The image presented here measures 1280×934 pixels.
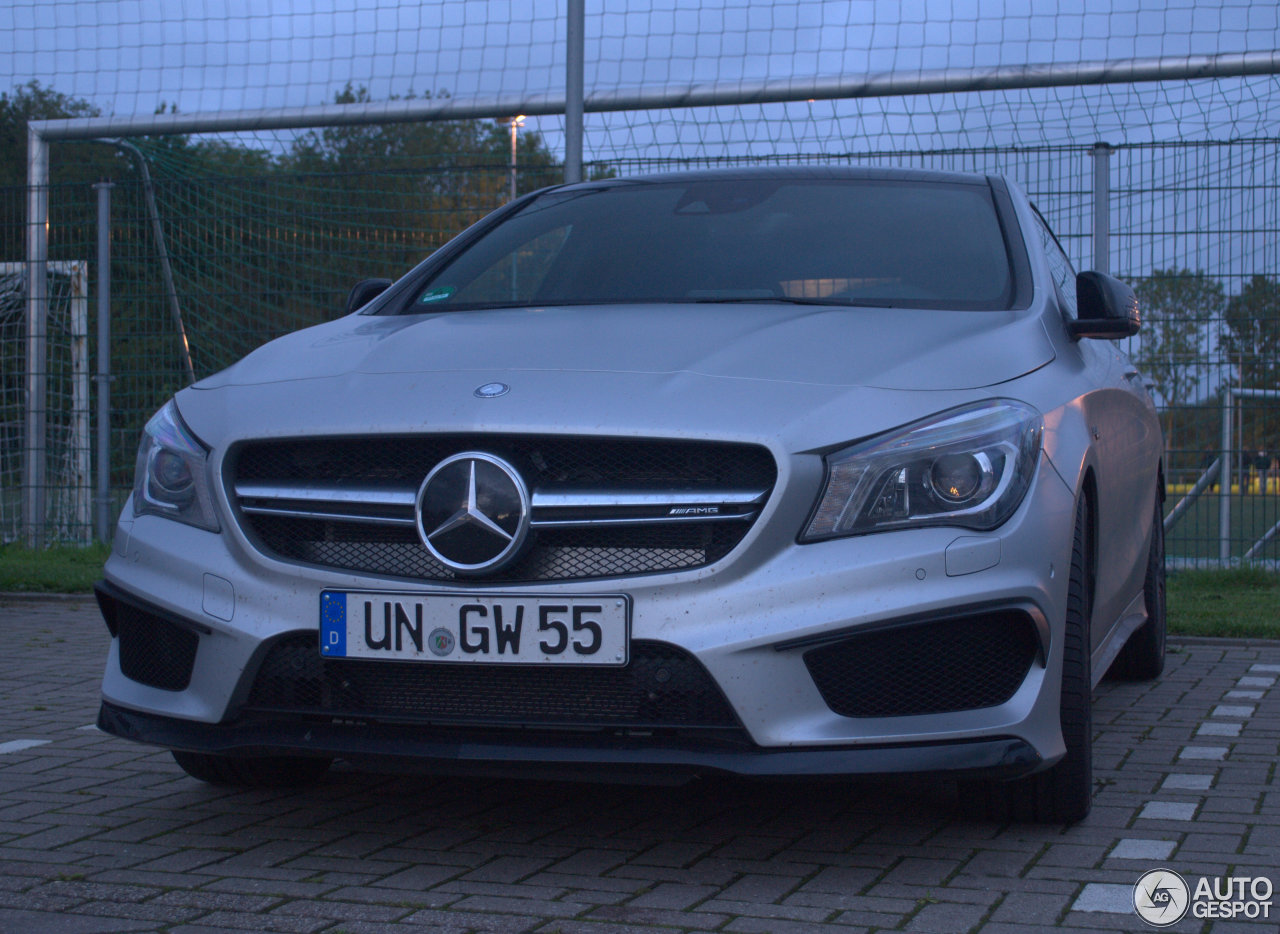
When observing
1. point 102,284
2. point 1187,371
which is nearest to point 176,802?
point 1187,371

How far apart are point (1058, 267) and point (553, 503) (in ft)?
8.23

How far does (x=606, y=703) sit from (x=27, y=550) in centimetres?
829

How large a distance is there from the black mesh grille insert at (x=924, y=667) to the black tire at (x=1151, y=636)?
2.63 meters

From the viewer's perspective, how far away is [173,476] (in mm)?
3279

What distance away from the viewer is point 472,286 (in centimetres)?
433

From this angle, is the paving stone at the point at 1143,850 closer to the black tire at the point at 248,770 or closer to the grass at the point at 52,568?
the black tire at the point at 248,770

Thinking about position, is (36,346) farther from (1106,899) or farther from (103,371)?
(1106,899)

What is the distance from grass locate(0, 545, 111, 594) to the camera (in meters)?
8.46

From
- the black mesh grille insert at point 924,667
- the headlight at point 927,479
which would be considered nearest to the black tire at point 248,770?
the black mesh grille insert at point 924,667

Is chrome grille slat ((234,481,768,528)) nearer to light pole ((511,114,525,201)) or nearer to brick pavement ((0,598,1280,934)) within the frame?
brick pavement ((0,598,1280,934))

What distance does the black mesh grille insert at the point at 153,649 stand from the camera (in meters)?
3.17

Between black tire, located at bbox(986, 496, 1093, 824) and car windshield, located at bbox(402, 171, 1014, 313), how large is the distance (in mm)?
734

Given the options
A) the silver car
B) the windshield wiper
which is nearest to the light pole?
the windshield wiper

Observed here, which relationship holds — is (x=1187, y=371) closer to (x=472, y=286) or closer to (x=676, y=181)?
(x=676, y=181)
